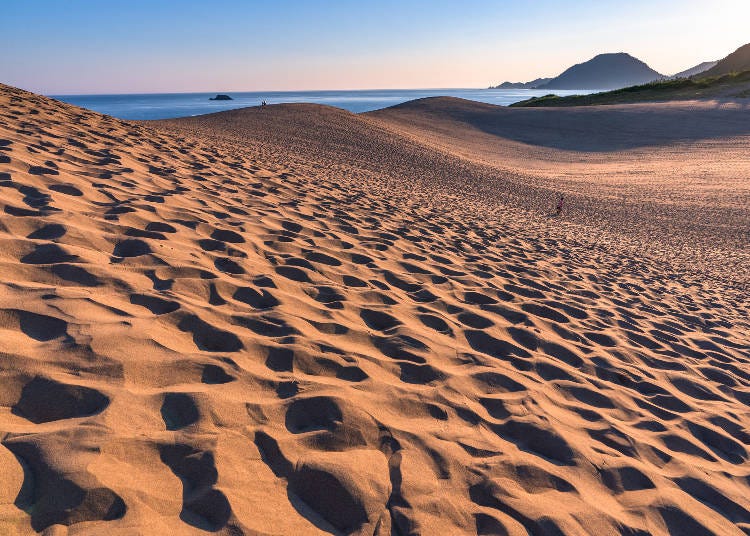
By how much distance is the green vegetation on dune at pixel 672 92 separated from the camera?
35844mm

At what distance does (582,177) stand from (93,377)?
17566 millimetres

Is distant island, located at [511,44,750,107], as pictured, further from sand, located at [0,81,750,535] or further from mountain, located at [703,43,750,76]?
sand, located at [0,81,750,535]

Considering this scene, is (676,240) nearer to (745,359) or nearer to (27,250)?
(745,359)

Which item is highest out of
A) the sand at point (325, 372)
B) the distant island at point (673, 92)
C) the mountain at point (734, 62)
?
the mountain at point (734, 62)

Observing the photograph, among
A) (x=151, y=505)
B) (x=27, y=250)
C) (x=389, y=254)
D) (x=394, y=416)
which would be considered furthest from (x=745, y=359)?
(x=27, y=250)

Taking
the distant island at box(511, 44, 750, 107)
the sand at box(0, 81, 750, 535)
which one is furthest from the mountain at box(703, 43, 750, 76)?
the sand at box(0, 81, 750, 535)

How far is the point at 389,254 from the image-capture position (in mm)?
5059

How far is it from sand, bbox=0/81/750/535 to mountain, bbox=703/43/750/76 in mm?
75465

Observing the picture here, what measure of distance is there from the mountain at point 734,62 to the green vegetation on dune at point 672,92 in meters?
28.8

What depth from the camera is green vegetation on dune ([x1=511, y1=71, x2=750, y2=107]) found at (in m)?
35.8

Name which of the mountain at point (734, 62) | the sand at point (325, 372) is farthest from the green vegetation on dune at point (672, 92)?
the sand at point (325, 372)

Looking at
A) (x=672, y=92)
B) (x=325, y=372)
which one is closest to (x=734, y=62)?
(x=672, y=92)

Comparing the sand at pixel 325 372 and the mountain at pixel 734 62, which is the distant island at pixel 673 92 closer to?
the mountain at pixel 734 62

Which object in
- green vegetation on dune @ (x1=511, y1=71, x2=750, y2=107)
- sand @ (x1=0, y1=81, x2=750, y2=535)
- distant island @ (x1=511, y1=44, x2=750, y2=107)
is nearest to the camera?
sand @ (x1=0, y1=81, x2=750, y2=535)
